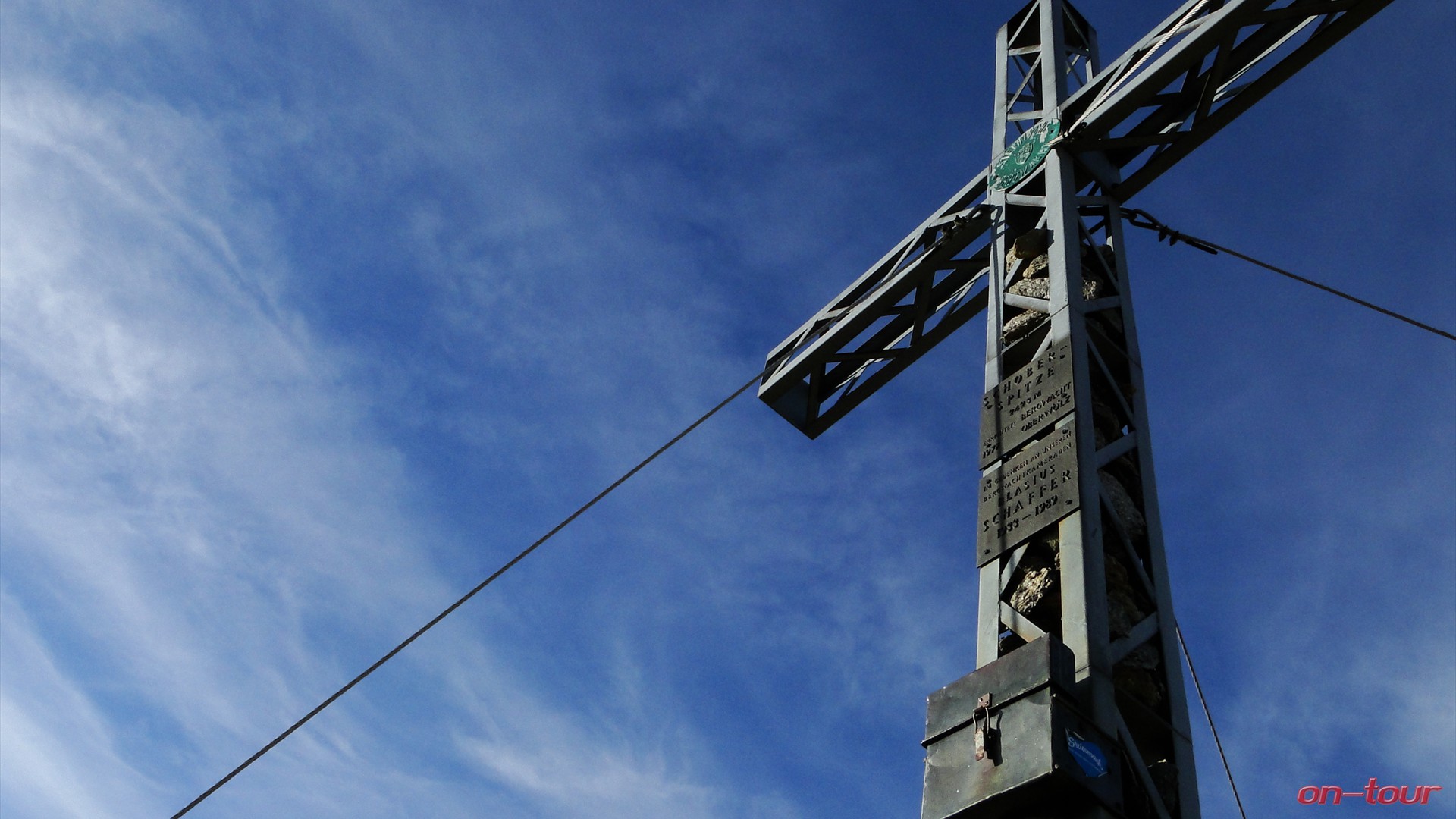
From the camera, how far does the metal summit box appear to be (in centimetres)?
324

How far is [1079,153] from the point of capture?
566 cm

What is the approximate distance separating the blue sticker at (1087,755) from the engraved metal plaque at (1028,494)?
89 centimetres

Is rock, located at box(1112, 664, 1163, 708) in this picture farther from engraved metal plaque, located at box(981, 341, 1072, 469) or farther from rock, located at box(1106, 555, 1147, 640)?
engraved metal plaque, located at box(981, 341, 1072, 469)

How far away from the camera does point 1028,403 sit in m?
4.58

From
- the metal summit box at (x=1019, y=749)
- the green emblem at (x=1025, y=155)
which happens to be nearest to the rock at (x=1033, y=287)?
the green emblem at (x=1025, y=155)

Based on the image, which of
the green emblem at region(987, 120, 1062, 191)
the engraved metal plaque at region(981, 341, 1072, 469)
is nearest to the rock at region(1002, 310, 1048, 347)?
the engraved metal plaque at region(981, 341, 1072, 469)

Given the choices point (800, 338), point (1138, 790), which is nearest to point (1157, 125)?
point (800, 338)

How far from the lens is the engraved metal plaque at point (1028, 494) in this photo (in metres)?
4.07

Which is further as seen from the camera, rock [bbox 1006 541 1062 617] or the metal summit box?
rock [bbox 1006 541 1062 617]

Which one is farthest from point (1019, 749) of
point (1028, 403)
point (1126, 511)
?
point (1028, 403)

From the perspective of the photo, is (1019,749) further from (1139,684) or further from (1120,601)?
(1120,601)

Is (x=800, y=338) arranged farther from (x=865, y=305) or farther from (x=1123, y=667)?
(x=1123, y=667)

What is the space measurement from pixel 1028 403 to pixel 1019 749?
5.40ft

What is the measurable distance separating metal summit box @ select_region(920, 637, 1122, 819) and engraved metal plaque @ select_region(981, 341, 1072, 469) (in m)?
1.18
